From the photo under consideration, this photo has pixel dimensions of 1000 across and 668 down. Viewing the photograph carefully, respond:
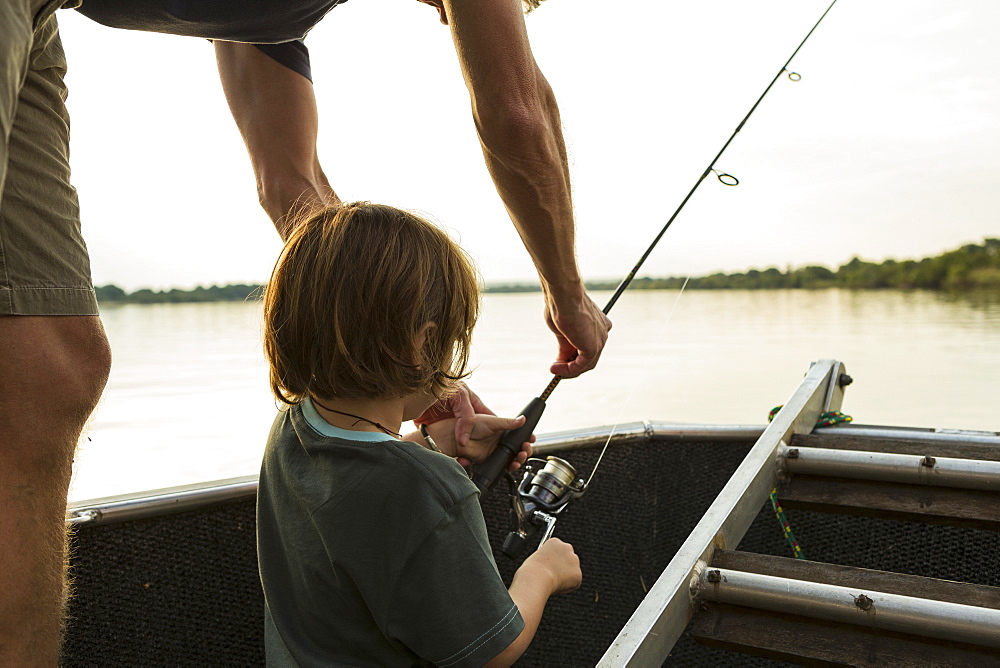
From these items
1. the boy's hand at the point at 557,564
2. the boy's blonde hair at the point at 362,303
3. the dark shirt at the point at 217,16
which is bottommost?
the boy's hand at the point at 557,564

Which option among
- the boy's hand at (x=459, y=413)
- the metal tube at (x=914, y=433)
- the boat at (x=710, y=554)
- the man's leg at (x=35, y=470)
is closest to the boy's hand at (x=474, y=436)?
the boy's hand at (x=459, y=413)

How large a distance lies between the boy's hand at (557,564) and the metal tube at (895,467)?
59 centimetres

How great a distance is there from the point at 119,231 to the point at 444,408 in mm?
5267

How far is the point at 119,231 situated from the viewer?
576 centimetres

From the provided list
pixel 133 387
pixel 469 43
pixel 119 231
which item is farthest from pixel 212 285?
pixel 469 43

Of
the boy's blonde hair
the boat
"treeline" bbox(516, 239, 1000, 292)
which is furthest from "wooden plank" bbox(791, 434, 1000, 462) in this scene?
"treeline" bbox(516, 239, 1000, 292)

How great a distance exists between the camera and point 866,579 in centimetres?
104

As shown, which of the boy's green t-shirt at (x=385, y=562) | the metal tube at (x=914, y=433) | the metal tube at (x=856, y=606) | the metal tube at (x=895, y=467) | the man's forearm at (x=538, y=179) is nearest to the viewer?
the boy's green t-shirt at (x=385, y=562)

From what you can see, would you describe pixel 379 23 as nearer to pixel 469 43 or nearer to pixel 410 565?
pixel 469 43

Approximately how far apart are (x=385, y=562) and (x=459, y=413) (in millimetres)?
534

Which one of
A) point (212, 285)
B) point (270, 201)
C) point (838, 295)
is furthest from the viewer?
point (838, 295)

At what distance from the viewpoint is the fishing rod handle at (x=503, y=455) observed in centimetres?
120

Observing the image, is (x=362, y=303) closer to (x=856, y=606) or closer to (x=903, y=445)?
(x=856, y=606)

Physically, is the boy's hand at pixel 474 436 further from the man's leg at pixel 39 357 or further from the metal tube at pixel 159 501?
the man's leg at pixel 39 357
